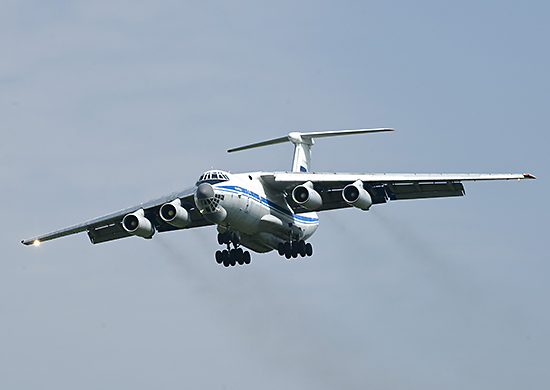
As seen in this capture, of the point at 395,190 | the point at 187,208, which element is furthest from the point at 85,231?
the point at 395,190

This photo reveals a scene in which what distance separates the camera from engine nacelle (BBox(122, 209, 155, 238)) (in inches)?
1126

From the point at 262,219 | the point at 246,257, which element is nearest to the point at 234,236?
the point at 262,219

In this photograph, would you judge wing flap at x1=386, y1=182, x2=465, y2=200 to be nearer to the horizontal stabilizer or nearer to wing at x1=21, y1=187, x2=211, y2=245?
the horizontal stabilizer

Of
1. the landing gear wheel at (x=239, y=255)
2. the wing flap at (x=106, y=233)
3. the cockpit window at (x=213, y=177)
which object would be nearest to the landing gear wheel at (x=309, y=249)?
the landing gear wheel at (x=239, y=255)

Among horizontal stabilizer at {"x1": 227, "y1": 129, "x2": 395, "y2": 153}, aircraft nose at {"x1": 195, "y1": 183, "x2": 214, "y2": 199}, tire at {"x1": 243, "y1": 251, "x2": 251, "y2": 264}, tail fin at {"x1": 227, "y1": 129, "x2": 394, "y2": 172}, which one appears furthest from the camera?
tail fin at {"x1": 227, "y1": 129, "x2": 394, "y2": 172}

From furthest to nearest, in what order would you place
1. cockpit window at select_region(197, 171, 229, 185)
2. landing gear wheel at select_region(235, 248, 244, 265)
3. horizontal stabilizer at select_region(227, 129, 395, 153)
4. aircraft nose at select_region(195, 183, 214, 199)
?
horizontal stabilizer at select_region(227, 129, 395, 153)
landing gear wheel at select_region(235, 248, 244, 265)
cockpit window at select_region(197, 171, 229, 185)
aircraft nose at select_region(195, 183, 214, 199)

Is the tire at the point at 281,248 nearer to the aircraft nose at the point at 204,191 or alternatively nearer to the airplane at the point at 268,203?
the airplane at the point at 268,203

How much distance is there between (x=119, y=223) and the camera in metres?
31.2

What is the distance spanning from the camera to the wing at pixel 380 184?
27.2m

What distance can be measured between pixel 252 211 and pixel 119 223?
18.3ft

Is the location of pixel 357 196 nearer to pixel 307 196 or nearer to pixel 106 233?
pixel 307 196

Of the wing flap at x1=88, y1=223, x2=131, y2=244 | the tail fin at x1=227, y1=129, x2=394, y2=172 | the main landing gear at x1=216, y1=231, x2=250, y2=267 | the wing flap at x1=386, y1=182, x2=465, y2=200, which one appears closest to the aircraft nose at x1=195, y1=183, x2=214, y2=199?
the main landing gear at x1=216, y1=231, x2=250, y2=267

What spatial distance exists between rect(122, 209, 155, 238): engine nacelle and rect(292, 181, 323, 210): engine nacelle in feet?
14.7

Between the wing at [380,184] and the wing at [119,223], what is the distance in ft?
8.39
